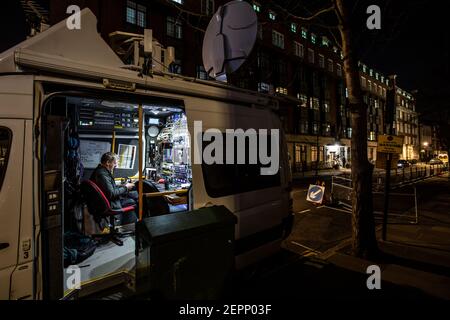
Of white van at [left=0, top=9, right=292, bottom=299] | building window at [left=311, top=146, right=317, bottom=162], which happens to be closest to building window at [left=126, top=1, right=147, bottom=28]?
white van at [left=0, top=9, right=292, bottom=299]

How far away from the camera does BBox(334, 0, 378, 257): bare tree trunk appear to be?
5137 millimetres

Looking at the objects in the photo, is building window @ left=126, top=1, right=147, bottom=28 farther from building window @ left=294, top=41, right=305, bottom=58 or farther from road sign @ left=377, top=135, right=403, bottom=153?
building window @ left=294, top=41, right=305, bottom=58

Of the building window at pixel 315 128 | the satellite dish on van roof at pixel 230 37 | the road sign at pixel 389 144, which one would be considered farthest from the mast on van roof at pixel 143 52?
the building window at pixel 315 128

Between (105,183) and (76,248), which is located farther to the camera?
(105,183)

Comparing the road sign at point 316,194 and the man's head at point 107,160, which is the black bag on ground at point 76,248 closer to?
the man's head at point 107,160

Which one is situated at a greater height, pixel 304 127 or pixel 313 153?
pixel 304 127

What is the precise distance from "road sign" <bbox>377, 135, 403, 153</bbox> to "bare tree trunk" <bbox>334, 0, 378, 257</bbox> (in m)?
1.50

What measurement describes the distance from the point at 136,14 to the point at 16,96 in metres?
23.1

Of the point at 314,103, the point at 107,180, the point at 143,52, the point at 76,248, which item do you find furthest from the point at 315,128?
the point at 76,248

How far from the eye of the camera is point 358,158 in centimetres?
514

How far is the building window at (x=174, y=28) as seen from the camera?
76.4ft

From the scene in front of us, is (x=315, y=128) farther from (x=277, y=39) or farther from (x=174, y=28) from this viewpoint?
(x=174, y=28)

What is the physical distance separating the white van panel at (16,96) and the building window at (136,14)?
72.9ft

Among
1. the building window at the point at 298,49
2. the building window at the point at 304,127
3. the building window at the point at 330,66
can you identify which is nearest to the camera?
the building window at the point at 304,127
